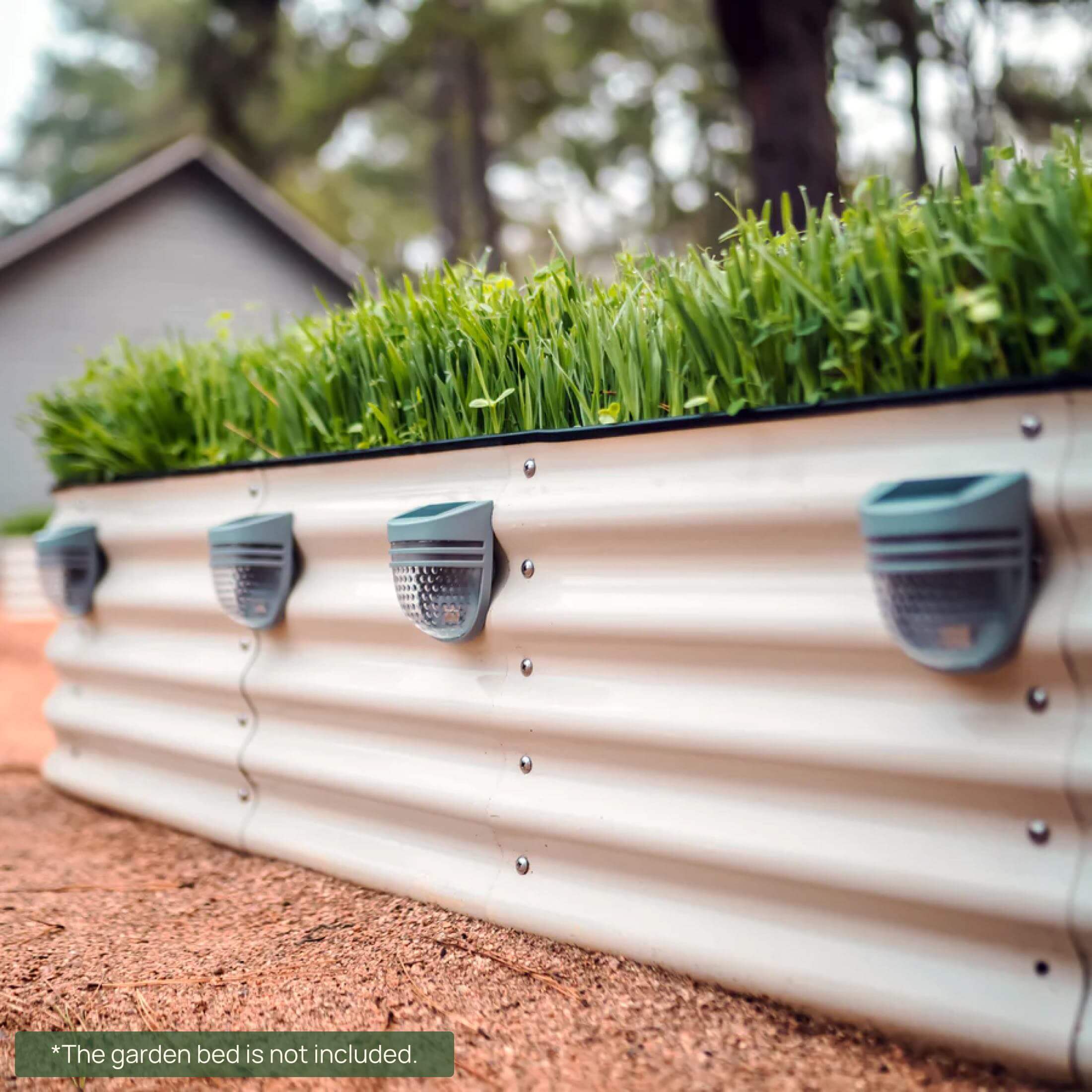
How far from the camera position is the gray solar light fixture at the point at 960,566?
134cm

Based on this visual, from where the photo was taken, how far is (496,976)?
70.3 inches

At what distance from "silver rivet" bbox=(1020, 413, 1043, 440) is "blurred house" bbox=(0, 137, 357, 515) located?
1332cm

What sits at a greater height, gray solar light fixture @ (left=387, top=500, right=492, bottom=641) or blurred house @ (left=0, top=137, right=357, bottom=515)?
blurred house @ (left=0, top=137, right=357, bottom=515)

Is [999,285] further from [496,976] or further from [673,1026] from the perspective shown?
[496,976]

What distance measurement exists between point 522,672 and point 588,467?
15.3 inches

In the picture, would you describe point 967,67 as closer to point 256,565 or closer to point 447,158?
point 447,158

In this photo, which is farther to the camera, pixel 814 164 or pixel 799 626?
pixel 814 164

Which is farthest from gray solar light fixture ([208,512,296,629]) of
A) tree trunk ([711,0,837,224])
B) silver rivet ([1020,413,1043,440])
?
tree trunk ([711,0,837,224])

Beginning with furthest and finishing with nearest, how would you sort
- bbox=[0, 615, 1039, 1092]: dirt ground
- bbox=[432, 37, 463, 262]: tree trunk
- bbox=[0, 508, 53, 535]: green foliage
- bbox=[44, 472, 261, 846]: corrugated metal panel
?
1. bbox=[432, 37, 463, 262]: tree trunk
2. bbox=[0, 508, 53, 535]: green foliage
3. bbox=[44, 472, 261, 846]: corrugated metal panel
4. bbox=[0, 615, 1039, 1092]: dirt ground

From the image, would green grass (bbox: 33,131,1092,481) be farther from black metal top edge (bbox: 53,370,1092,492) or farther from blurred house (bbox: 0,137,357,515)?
blurred house (bbox: 0,137,357,515)

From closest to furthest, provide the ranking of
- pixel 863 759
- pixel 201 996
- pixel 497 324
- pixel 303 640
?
pixel 863 759
pixel 201 996
pixel 497 324
pixel 303 640

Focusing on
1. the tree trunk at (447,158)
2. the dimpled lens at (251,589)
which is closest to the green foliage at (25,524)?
the tree trunk at (447,158)

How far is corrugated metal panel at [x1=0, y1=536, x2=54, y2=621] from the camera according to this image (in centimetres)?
1125

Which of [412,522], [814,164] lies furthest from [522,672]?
[814,164]
